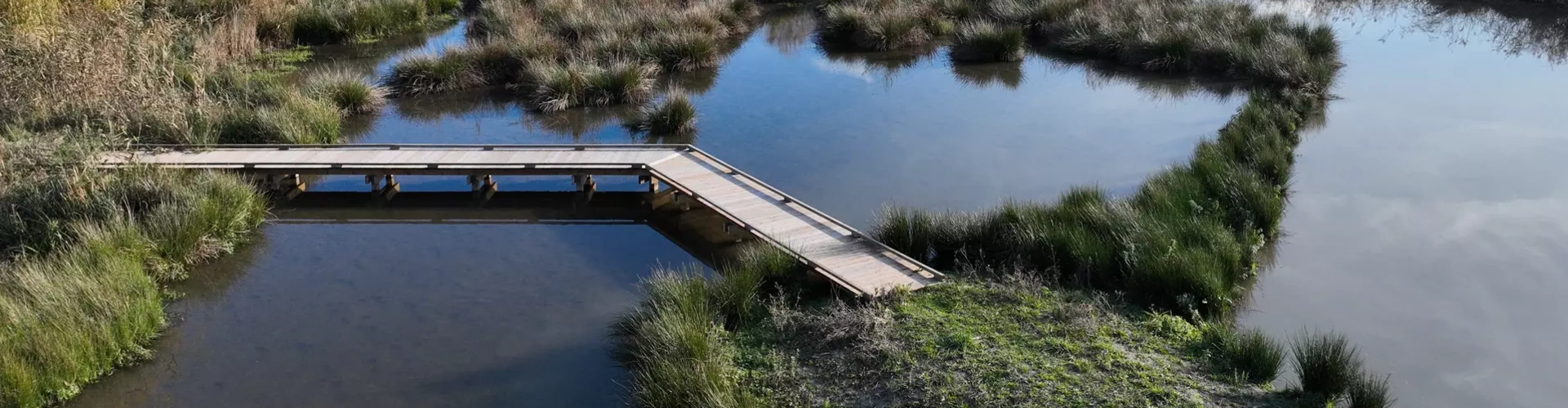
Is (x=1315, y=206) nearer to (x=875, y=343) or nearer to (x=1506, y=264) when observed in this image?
(x=1506, y=264)

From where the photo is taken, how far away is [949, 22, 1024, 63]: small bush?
13.4m

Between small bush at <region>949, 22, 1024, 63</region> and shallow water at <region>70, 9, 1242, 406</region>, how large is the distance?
0.78 feet

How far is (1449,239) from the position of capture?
290 inches

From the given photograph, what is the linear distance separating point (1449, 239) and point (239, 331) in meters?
7.49

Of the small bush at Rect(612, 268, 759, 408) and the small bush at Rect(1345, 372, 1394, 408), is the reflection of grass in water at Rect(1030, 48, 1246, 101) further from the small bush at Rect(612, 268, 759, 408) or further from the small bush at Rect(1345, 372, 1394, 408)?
the small bush at Rect(612, 268, 759, 408)

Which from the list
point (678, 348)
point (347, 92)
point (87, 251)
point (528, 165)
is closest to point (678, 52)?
point (347, 92)

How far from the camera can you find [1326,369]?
5191 mm

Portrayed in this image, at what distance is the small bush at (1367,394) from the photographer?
16.3ft

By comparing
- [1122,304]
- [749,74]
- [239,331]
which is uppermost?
[749,74]

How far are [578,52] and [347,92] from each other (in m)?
2.74

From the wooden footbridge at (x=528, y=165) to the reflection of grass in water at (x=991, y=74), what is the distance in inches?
182

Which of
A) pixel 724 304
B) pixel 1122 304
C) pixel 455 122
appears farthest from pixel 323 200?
pixel 1122 304

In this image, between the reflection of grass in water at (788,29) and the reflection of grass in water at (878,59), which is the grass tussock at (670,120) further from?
the reflection of grass in water at (788,29)

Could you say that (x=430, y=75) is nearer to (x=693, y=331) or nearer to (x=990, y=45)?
(x=990, y=45)
